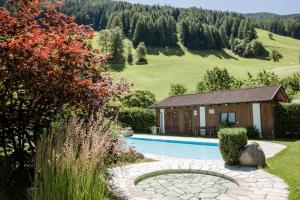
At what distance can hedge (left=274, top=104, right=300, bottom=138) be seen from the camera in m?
19.9

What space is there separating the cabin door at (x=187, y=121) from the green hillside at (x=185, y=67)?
20.3 metres

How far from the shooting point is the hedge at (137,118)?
29.1 metres

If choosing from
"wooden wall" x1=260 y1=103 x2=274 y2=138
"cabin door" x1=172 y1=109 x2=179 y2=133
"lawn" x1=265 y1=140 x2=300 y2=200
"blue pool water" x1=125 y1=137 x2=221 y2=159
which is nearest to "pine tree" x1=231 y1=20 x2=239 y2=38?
"cabin door" x1=172 y1=109 x2=179 y2=133

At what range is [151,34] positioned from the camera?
97.2m

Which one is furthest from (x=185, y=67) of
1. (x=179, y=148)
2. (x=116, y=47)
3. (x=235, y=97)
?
(x=179, y=148)

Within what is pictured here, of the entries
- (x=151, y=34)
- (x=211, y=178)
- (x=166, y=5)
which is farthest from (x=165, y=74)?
(x=166, y=5)

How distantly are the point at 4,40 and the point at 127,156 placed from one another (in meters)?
3.25

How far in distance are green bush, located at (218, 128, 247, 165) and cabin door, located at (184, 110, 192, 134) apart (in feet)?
51.1

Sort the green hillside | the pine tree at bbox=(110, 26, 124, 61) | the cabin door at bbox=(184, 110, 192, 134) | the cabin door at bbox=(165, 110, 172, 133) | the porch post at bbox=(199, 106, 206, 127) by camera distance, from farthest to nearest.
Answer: the pine tree at bbox=(110, 26, 124, 61)
the green hillside
the cabin door at bbox=(165, 110, 172, 133)
the cabin door at bbox=(184, 110, 192, 134)
the porch post at bbox=(199, 106, 206, 127)

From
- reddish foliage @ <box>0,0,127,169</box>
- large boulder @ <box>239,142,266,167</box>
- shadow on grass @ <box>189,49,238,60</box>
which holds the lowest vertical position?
large boulder @ <box>239,142,266,167</box>

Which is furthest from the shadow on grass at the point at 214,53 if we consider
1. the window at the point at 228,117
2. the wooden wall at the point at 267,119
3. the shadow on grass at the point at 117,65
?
the wooden wall at the point at 267,119

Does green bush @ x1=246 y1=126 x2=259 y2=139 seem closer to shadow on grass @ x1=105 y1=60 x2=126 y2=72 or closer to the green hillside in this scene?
the green hillside

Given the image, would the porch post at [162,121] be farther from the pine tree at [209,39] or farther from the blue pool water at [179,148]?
the pine tree at [209,39]

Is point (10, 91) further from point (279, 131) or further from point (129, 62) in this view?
point (129, 62)
